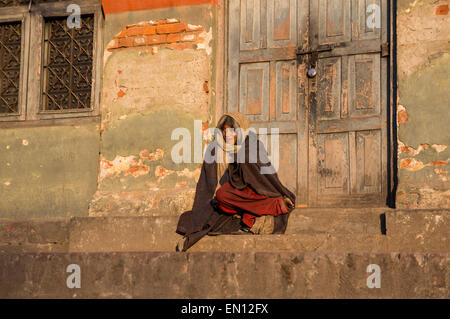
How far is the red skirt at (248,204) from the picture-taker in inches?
236

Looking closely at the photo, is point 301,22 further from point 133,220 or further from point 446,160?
point 133,220

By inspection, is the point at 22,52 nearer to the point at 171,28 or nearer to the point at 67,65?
the point at 67,65

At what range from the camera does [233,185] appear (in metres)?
6.18

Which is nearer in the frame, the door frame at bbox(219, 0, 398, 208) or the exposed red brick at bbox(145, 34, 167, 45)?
the door frame at bbox(219, 0, 398, 208)

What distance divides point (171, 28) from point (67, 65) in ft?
4.79

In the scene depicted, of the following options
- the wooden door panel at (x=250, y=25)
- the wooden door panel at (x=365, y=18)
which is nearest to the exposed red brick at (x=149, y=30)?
the wooden door panel at (x=250, y=25)

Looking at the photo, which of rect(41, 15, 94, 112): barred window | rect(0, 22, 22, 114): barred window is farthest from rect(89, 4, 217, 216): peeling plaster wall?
rect(0, 22, 22, 114): barred window

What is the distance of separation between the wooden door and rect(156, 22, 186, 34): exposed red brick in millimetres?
533

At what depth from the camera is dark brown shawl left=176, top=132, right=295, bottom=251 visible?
603 cm

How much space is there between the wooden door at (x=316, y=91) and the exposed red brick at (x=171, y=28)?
1.75ft

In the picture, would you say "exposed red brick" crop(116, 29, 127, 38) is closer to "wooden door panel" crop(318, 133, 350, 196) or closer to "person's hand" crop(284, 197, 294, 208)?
"wooden door panel" crop(318, 133, 350, 196)

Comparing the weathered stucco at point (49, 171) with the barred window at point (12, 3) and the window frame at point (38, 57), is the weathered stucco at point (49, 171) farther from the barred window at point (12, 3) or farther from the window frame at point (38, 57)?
the barred window at point (12, 3)

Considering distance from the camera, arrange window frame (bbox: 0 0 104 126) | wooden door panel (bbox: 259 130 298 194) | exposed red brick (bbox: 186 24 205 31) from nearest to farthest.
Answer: wooden door panel (bbox: 259 130 298 194), exposed red brick (bbox: 186 24 205 31), window frame (bbox: 0 0 104 126)
